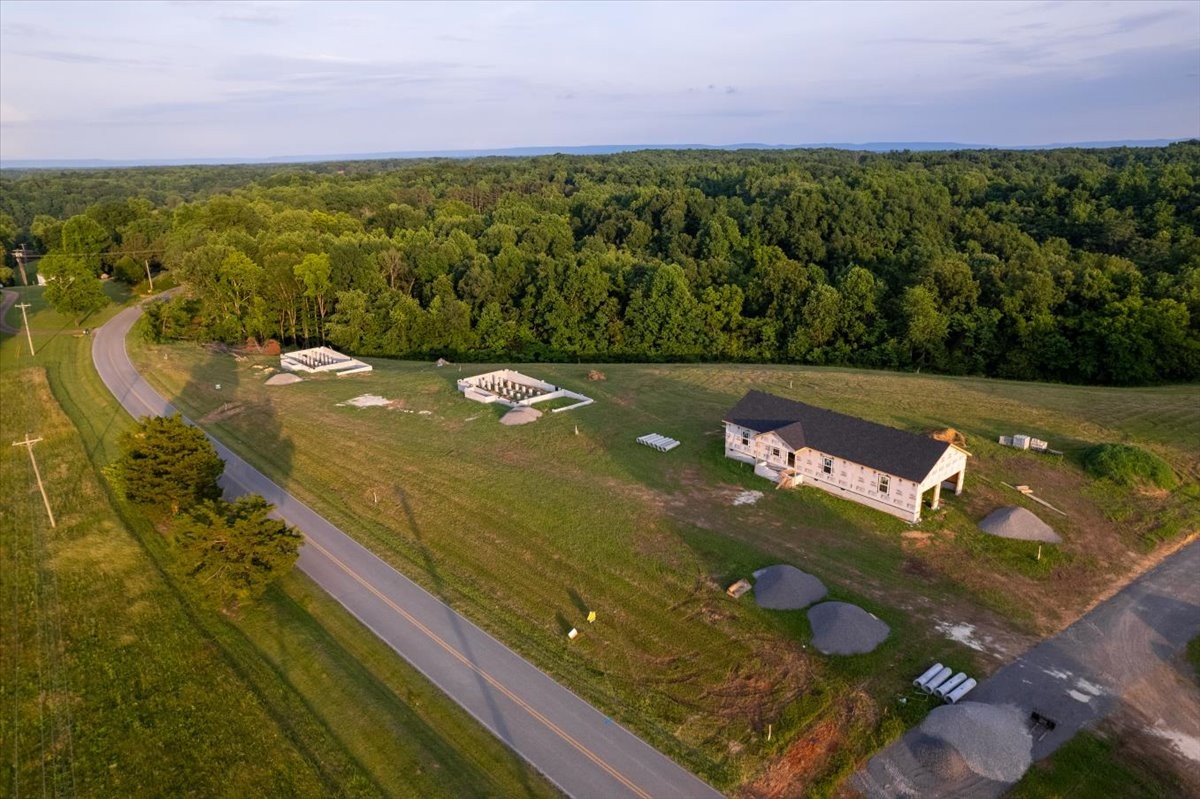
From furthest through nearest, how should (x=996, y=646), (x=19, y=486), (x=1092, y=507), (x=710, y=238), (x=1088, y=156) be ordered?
(x=1088, y=156), (x=710, y=238), (x=19, y=486), (x=1092, y=507), (x=996, y=646)

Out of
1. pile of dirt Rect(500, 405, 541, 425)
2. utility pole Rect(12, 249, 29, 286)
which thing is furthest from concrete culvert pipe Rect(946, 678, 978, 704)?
utility pole Rect(12, 249, 29, 286)

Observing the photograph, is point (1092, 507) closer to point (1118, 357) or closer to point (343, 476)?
point (1118, 357)

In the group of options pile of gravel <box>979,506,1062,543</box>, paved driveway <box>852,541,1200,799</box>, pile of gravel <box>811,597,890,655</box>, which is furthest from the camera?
pile of gravel <box>979,506,1062,543</box>

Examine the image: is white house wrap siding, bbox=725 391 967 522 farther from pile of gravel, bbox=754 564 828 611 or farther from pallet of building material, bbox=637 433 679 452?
pile of gravel, bbox=754 564 828 611

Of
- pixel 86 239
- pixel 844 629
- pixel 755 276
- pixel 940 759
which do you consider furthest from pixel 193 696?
pixel 86 239

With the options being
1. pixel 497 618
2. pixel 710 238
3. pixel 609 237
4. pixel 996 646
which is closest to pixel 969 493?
pixel 996 646
